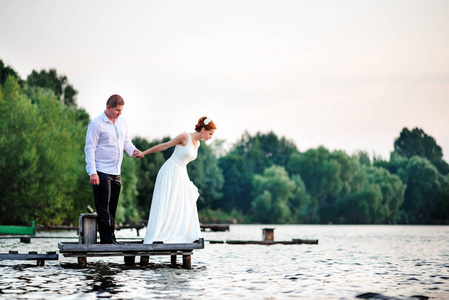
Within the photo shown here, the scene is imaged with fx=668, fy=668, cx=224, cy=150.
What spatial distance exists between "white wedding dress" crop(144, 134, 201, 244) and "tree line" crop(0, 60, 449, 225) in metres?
30.9

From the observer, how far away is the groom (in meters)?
10.9

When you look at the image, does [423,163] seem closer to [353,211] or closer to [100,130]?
[353,211]

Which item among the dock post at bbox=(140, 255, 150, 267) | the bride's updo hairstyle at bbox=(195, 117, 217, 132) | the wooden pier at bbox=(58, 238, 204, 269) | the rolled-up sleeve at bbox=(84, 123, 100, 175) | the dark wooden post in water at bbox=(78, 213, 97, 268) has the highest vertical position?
the bride's updo hairstyle at bbox=(195, 117, 217, 132)

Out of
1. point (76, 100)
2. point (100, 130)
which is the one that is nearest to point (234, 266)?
point (100, 130)

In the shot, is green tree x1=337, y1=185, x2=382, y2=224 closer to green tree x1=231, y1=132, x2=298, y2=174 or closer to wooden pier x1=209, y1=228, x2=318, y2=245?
green tree x1=231, y1=132, x2=298, y2=174

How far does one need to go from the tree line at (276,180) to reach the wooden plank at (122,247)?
104 ft

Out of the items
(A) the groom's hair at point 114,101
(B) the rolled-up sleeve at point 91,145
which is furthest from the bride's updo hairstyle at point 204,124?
(B) the rolled-up sleeve at point 91,145

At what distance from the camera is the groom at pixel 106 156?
10.9 meters

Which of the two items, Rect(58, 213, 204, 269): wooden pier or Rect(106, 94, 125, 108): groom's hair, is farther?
Rect(106, 94, 125, 108): groom's hair

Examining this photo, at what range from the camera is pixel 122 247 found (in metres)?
11.0

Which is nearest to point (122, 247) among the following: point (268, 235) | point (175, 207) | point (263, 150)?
point (175, 207)

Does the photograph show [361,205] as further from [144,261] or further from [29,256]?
[29,256]

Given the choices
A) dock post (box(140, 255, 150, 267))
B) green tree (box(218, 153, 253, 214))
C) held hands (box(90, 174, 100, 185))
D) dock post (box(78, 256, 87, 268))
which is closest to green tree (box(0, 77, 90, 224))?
dock post (box(78, 256, 87, 268))

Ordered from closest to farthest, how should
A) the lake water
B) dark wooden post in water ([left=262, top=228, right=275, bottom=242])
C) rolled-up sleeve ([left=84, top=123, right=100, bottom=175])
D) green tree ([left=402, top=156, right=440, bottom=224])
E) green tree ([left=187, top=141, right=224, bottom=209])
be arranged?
the lake water
rolled-up sleeve ([left=84, top=123, right=100, bottom=175])
dark wooden post in water ([left=262, top=228, right=275, bottom=242])
green tree ([left=187, top=141, right=224, bottom=209])
green tree ([left=402, top=156, right=440, bottom=224])
